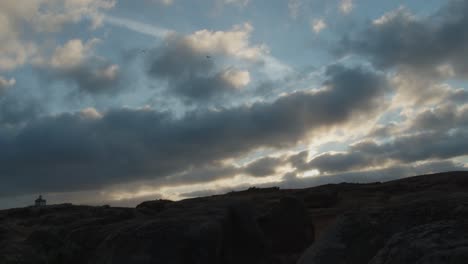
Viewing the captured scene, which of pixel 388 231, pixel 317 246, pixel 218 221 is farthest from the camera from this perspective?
pixel 218 221

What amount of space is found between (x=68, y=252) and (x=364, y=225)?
9446mm

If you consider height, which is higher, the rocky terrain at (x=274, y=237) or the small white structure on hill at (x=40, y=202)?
the small white structure on hill at (x=40, y=202)

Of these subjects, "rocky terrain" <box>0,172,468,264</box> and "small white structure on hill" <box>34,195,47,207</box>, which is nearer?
"rocky terrain" <box>0,172,468,264</box>

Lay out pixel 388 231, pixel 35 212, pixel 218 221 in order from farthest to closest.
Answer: pixel 35 212 → pixel 218 221 → pixel 388 231

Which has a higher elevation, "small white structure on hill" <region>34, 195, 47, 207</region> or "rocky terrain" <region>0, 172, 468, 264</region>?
"small white structure on hill" <region>34, 195, 47, 207</region>

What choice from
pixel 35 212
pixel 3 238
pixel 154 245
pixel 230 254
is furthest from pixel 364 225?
pixel 35 212

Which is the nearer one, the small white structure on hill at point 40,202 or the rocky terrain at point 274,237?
the rocky terrain at point 274,237

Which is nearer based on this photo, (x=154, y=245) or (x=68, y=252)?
(x=154, y=245)

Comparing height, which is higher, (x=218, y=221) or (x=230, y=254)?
(x=218, y=221)

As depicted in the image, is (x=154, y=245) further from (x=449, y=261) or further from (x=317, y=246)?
(x=449, y=261)

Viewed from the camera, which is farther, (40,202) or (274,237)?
(40,202)

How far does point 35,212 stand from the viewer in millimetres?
38812

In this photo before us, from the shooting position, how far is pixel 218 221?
1166 centimetres

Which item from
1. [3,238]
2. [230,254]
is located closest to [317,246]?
[230,254]
